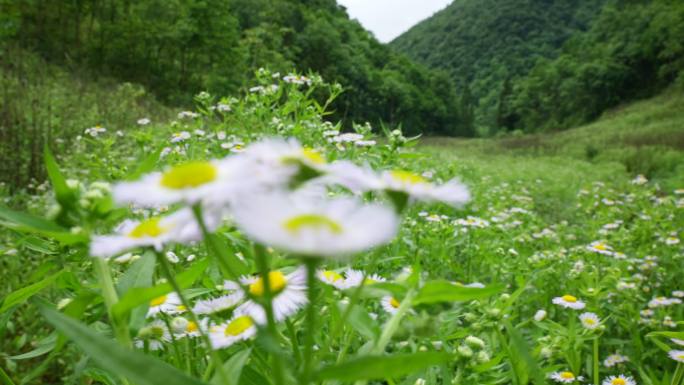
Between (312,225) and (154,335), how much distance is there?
396mm

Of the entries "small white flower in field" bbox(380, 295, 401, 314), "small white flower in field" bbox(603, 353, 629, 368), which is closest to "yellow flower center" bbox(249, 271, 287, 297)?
"small white flower in field" bbox(380, 295, 401, 314)

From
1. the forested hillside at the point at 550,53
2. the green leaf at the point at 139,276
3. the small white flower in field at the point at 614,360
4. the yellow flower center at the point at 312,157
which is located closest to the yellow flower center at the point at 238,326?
the green leaf at the point at 139,276

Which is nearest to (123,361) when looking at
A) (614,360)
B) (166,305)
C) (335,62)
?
(166,305)

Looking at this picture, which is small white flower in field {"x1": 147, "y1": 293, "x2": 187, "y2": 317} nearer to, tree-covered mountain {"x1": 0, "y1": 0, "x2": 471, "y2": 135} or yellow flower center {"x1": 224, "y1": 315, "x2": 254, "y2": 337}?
yellow flower center {"x1": 224, "y1": 315, "x2": 254, "y2": 337}

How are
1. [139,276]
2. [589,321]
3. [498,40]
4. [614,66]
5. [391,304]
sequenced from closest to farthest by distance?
1. [139,276]
2. [391,304]
3. [589,321]
4. [614,66]
5. [498,40]

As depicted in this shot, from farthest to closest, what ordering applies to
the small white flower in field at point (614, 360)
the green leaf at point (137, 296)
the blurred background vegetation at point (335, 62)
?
the blurred background vegetation at point (335, 62), the small white flower in field at point (614, 360), the green leaf at point (137, 296)

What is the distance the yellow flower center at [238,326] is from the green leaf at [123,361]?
0.18 m

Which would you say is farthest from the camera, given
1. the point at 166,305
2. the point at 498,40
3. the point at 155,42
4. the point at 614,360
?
the point at 498,40

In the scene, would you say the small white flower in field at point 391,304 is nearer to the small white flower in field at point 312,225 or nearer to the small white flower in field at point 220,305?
the small white flower in field at point 220,305

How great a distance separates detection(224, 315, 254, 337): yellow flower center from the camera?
1.66 ft

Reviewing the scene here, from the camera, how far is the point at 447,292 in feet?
1.39

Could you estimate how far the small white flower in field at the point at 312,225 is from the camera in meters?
0.27

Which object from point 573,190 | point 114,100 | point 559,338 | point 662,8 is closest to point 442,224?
point 559,338

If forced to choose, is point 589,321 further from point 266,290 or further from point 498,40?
point 498,40
